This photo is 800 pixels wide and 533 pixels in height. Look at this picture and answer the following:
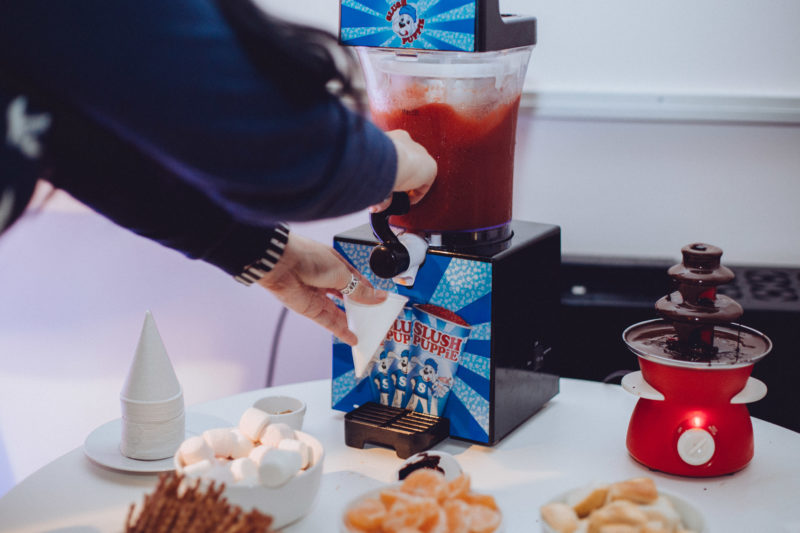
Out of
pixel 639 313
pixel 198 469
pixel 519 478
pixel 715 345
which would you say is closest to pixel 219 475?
pixel 198 469

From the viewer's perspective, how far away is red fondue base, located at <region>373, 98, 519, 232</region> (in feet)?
3.86

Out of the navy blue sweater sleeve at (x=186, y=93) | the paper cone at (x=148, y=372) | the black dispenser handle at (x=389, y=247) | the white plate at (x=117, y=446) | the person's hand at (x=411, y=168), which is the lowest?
the white plate at (x=117, y=446)

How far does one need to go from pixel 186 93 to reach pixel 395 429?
592 millimetres

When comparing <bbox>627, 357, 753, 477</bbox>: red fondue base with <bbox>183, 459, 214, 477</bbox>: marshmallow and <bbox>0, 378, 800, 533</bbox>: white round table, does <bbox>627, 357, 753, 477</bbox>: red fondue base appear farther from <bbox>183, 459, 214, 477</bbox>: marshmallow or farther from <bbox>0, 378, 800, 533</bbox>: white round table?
<bbox>183, 459, 214, 477</bbox>: marshmallow

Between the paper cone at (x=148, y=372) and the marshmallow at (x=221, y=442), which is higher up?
the paper cone at (x=148, y=372)

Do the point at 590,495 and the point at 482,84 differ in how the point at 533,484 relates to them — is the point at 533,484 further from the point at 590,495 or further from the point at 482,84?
the point at 482,84

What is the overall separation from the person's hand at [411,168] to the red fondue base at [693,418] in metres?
0.36

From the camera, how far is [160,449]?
1145 mm

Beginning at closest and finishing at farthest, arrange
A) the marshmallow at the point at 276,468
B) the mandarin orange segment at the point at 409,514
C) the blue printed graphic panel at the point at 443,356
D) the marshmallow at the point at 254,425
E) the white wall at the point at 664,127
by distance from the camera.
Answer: the mandarin orange segment at the point at 409,514
the marshmallow at the point at 276,468
the marshmallow at the point at 254,425
the blue printed graphic panel at the point at 443,356
the white wall at the point at 664,127

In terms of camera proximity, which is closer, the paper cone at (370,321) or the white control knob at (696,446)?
the white control knob at (696,446)

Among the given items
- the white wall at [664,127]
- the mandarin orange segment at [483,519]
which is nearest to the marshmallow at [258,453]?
the mandarin orange segment at [483,519]

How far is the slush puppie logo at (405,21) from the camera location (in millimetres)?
1107

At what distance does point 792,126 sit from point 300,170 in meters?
1.21

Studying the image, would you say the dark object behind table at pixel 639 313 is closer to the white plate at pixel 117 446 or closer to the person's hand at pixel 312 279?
the person's hand at pixel 312 279
